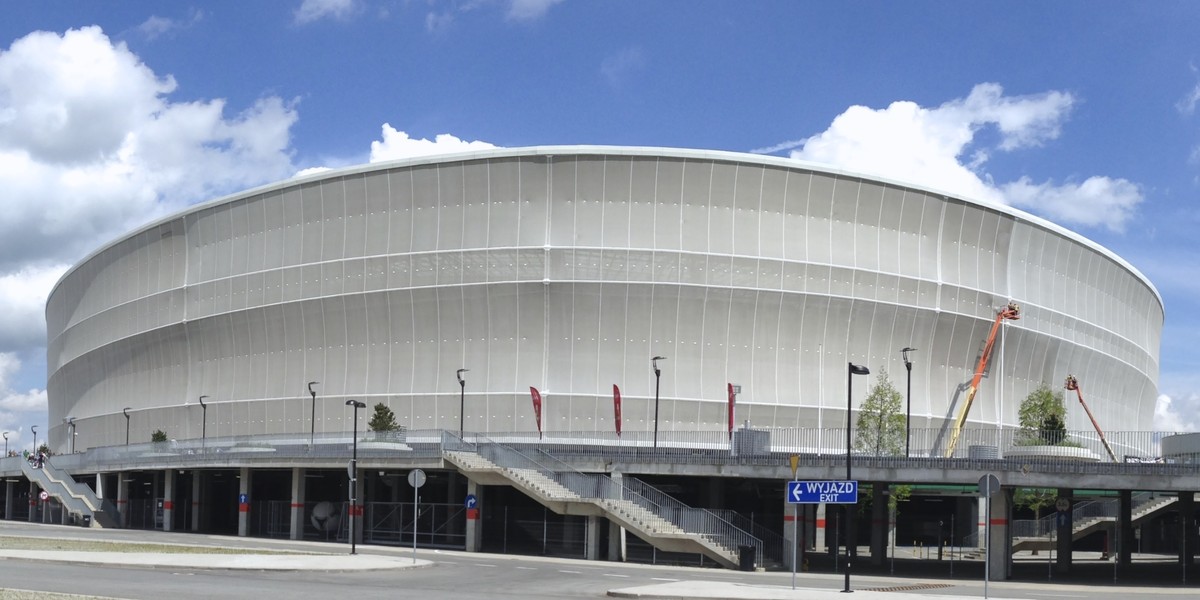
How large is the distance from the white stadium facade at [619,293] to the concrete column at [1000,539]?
28.2 m

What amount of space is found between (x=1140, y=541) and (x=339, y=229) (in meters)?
58.2

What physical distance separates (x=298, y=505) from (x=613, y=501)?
20.7 m

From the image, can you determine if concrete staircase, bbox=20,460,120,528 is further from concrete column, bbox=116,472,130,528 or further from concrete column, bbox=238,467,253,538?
concrete column, bbox=238,467,253,538

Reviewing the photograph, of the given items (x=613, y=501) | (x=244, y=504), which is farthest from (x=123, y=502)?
(x=613, y=501)

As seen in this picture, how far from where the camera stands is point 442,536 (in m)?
59.5

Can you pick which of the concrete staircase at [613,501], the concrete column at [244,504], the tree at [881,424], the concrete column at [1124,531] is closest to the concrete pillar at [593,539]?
the concrete staircase at [613,501]

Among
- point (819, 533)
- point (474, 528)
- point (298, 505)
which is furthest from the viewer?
point (819, 533)

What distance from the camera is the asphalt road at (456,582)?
27.5m

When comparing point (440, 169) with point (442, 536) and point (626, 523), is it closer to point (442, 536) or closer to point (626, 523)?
point (442, 536)

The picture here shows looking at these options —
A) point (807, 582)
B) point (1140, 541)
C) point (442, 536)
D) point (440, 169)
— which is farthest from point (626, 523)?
point (1140, 541)

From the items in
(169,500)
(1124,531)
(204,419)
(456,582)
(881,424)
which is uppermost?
(881,424)

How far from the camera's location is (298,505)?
6284cm

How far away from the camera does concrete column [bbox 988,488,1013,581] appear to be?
4491cm

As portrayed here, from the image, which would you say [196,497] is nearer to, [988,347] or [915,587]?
[915,587]
